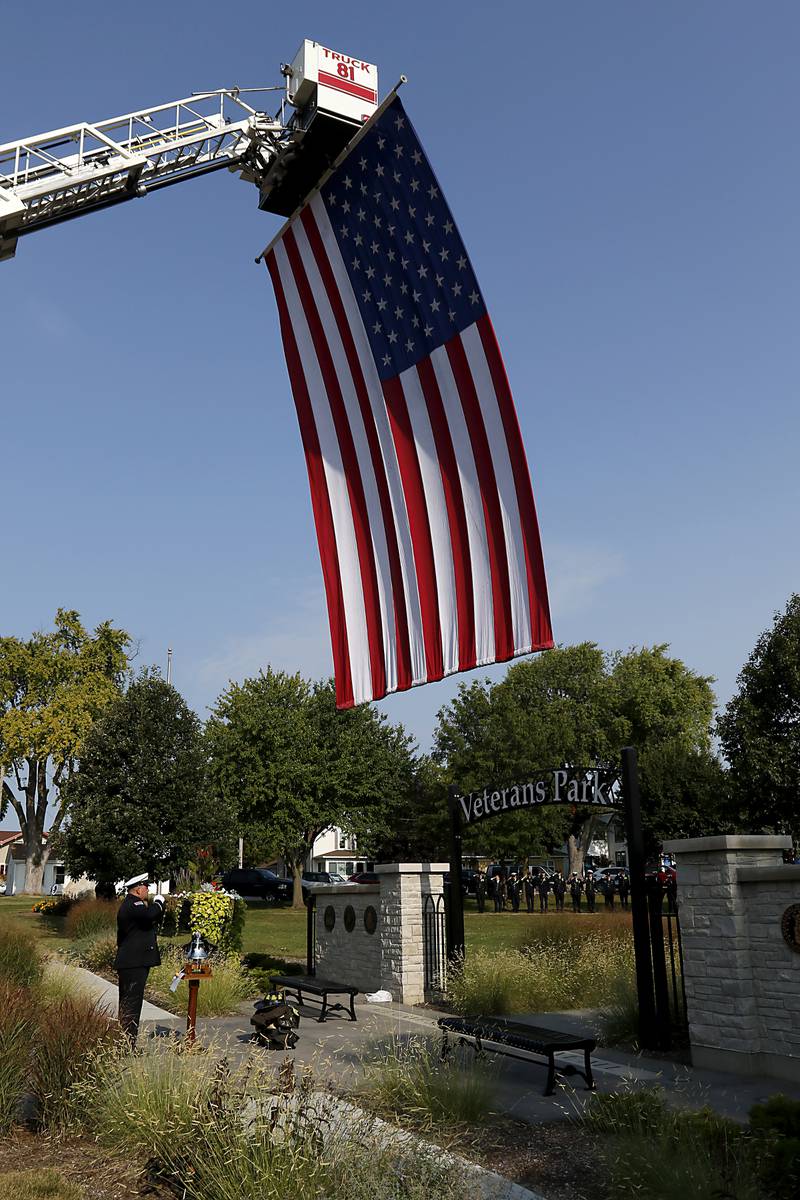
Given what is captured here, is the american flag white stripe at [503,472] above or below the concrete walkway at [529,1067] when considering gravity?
above

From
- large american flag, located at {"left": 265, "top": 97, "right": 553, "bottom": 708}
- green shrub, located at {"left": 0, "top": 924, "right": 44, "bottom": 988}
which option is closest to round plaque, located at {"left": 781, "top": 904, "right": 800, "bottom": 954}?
large american flag, located at {"left": 265, "top": 97, "right": 553, "bottom": 708}

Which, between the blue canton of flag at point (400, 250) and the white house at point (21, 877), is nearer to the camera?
the blue canton of flag at point (400, 250)

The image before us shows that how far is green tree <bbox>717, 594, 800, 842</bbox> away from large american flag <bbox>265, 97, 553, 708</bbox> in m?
28.3

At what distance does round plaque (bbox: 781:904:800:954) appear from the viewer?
914cm

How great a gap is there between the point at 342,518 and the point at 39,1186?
7.04 m

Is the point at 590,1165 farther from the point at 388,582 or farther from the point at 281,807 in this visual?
Result: the point at 281,807

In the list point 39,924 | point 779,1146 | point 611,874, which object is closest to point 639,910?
point 779,1146

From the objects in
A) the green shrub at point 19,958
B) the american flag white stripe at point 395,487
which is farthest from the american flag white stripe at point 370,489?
the green shrub at point 19,958

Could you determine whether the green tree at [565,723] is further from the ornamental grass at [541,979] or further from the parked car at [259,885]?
the ornamental grass at [541,979]

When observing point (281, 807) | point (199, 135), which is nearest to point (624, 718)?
point (281, 807)

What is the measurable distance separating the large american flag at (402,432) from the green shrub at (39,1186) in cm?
553

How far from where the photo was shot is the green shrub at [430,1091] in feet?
23.6

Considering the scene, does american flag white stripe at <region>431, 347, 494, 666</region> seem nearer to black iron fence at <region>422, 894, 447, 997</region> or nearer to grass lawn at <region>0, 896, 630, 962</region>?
black iron fence at <region>422, 894, 447, 997</region>

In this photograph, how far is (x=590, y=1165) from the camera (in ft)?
21.0
